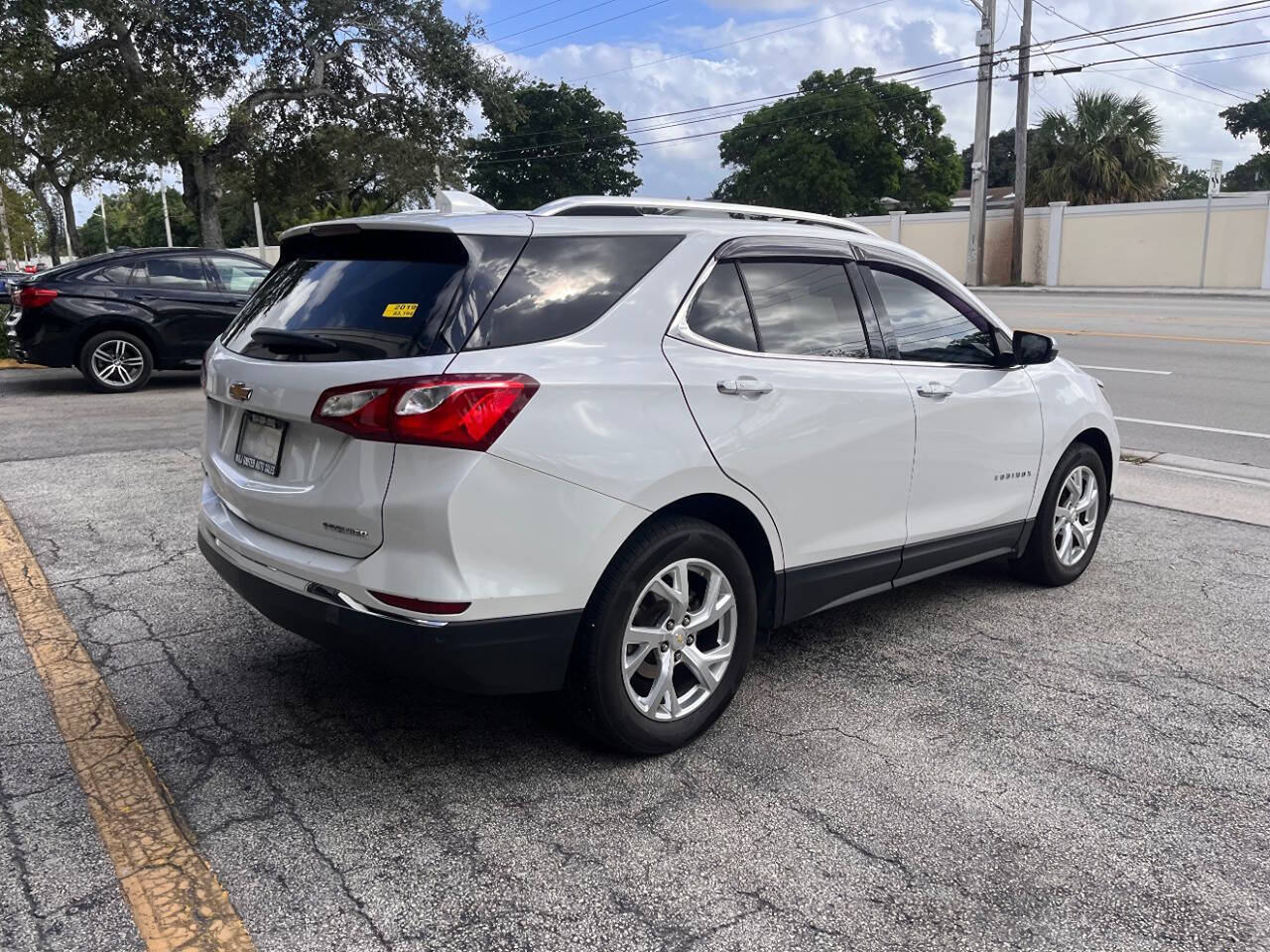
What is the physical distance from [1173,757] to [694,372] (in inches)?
79.1

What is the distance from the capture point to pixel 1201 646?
4.48 metres

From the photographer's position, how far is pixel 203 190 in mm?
20734

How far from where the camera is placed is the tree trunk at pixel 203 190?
20625 millimetres

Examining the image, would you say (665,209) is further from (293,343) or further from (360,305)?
(293,343)

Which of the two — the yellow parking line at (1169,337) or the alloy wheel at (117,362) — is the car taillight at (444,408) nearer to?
the alloy wheel at (117,362)

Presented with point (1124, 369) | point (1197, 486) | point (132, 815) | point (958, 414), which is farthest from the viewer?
point (1124, 369)

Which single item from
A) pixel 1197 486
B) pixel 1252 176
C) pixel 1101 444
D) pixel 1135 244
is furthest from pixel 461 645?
pixel 1252 176

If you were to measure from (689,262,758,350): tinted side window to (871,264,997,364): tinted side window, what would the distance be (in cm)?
85

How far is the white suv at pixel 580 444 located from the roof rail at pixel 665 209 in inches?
0.5

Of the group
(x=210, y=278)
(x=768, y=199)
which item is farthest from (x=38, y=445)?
(x=768, y=199)

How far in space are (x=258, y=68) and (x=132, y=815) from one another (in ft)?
67.8

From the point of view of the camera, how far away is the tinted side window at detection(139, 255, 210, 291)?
12047mm

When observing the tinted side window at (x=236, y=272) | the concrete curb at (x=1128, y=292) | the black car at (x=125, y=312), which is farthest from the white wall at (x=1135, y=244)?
the black car at (x=125, y=312)

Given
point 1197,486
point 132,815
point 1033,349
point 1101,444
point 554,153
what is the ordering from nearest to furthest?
point 132,815 → point 1033,349 → point 1101,444 → point 1197,486 → point 554,153
